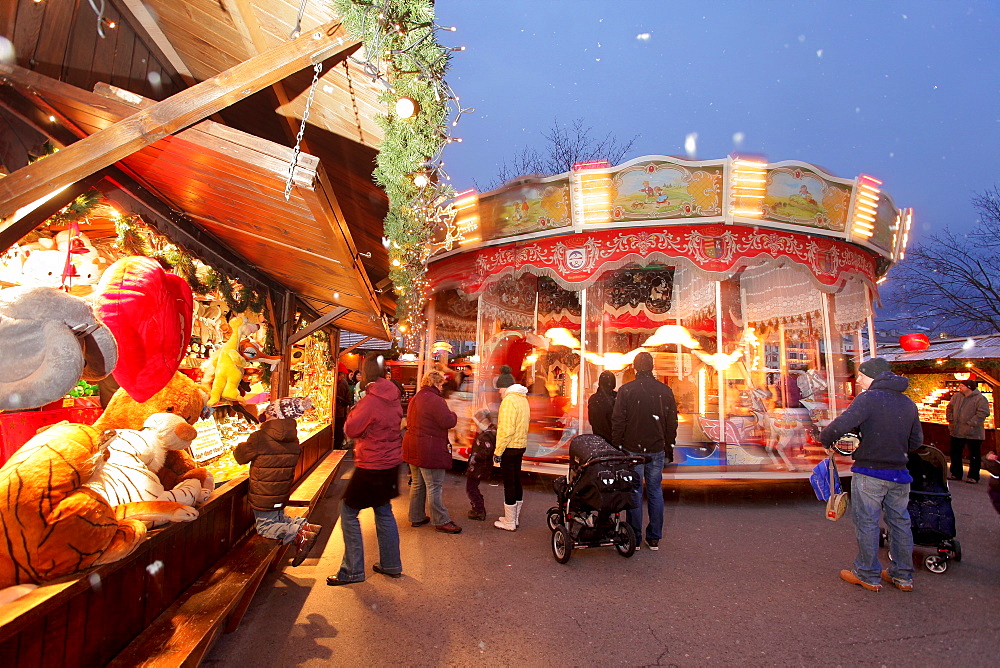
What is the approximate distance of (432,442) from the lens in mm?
5961

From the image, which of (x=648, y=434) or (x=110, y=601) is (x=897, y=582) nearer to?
(x=648, y=434)

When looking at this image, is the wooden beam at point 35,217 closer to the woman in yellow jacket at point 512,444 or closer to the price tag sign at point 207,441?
the price tag sign at point 207,441

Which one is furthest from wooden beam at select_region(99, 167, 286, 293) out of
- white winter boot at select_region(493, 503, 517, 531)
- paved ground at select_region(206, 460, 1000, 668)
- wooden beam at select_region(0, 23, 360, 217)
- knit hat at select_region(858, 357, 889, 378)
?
knit hat at select_region(858, 357, 889, 378)

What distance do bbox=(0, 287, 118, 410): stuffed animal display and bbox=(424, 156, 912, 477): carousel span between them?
529 centimetres

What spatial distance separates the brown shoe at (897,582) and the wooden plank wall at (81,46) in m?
6.90

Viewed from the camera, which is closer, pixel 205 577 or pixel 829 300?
pixel 205 577

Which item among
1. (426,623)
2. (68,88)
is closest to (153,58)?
(68,88)

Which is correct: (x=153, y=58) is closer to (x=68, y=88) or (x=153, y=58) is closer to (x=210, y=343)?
(x=68, y=88)

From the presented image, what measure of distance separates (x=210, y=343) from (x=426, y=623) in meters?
3.24

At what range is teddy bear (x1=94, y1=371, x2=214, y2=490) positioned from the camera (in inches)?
123

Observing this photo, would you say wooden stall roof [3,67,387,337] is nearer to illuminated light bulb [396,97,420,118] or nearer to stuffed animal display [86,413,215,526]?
illuminated light bulb [396,97,420,118]

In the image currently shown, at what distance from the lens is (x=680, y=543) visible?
583cm

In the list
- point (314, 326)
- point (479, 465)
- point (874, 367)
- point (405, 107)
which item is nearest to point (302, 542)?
point (479, 465)

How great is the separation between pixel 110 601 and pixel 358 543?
2.20m
